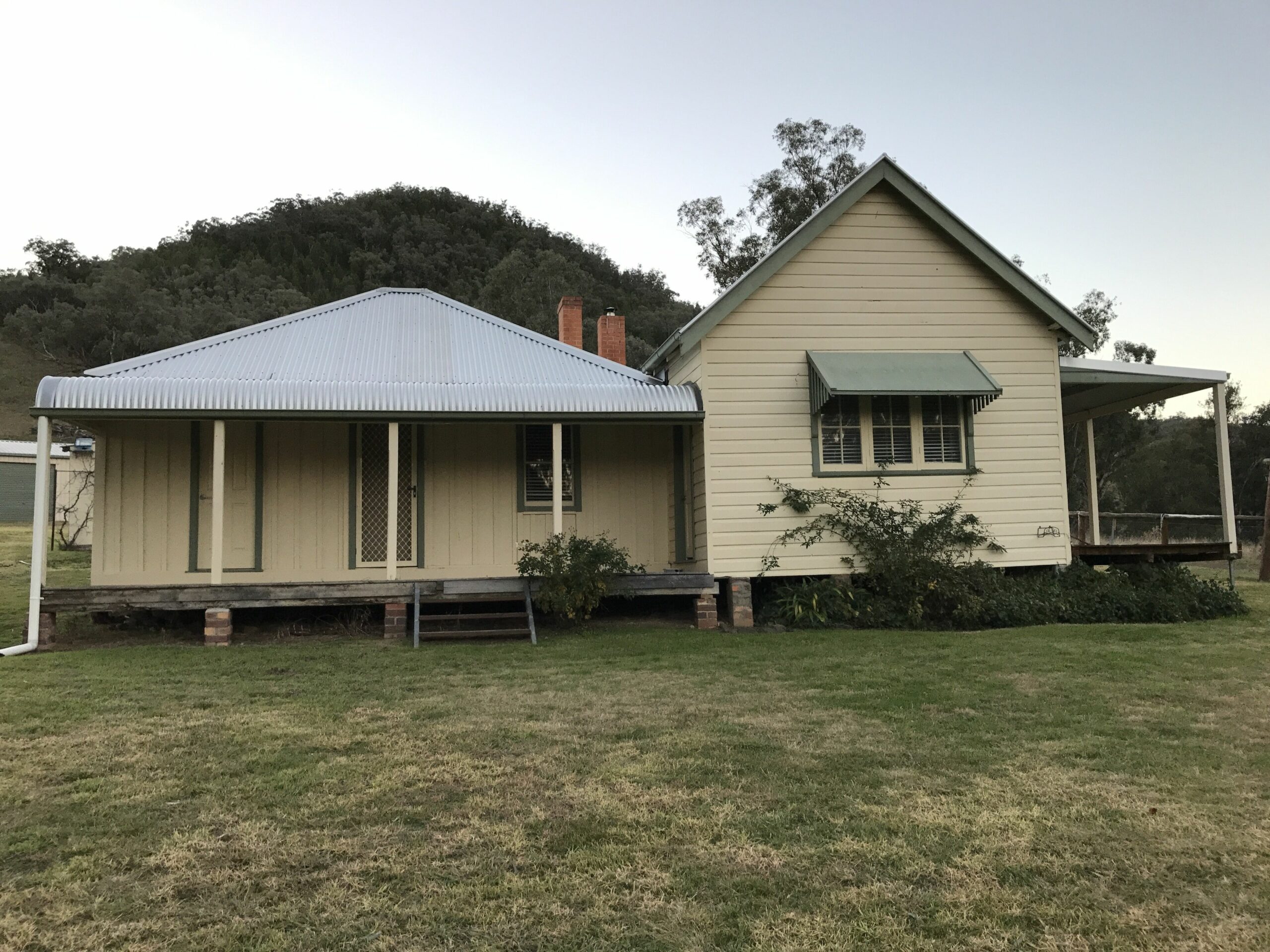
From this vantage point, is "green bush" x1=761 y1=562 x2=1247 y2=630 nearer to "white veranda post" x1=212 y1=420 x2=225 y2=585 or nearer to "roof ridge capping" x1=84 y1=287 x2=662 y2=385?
"roof ridge capping" x1=84 y1=287 x2=662 y2=385

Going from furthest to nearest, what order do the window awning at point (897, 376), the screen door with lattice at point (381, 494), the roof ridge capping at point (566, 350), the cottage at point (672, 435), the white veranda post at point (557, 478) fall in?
the roof ridge capping at point (566, 350)
the screen door with lattice at point (381, 494)
the cottage at point (672, 435)
the window awning at point (897, 376)
the white veranda post at point (557, 478)

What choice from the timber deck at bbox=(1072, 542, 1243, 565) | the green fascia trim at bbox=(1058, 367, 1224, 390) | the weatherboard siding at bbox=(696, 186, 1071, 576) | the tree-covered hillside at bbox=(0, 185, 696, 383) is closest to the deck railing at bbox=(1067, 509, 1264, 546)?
the timber deck at bbox=(1072, 542, 1243, 565)

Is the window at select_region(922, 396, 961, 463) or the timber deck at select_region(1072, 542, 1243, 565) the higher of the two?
the window at select_region(922, 396, 961, 463)

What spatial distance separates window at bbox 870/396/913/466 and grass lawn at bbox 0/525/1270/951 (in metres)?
4.08

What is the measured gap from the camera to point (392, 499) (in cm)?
1067

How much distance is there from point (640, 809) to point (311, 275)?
62.3 metres

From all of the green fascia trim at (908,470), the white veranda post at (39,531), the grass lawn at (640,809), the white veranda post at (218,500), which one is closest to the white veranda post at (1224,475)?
the green fascia trim at (908,470)

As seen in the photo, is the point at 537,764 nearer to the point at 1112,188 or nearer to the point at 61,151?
the point at 1112,188

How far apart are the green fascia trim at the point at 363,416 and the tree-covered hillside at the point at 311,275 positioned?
91.6 ft

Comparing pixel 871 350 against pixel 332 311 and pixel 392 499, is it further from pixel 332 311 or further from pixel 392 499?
pixel 332 311

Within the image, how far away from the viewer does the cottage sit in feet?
37.2

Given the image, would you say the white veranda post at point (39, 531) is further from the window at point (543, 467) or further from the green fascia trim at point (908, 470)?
the green fascia trim at point (908, 470)

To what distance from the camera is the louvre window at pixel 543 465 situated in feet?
41.0

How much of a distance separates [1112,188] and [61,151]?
25.1 meters
